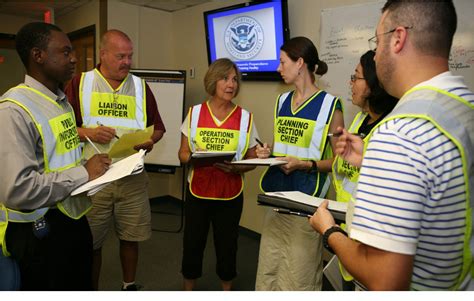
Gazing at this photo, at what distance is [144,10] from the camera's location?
4406 millimetres

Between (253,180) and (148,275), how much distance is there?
54.9 inches

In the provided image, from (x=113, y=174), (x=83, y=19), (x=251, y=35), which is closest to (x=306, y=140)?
(x=113, y=174)

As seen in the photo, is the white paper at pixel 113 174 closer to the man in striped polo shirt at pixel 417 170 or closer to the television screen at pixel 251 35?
the man in striped polo shirt at pixel 417 170

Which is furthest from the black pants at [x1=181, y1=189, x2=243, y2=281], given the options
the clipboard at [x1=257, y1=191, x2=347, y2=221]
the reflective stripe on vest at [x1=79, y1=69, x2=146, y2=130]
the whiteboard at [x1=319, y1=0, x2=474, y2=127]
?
the whiteboard at [x1=319, y1=0, x2=474, y2=127]

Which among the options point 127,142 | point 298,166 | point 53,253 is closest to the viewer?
point 53,253

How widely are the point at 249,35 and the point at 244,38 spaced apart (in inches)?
2.9

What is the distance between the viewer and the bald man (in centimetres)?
211

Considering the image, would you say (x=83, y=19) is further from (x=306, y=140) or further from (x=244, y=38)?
(x=306, y=140)

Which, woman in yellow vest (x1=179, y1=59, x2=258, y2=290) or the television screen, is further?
the television screen

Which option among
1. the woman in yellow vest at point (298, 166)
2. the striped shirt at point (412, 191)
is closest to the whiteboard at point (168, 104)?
the woman in yellow vest at point (298, 166)

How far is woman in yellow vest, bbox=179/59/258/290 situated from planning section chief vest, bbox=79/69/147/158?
337 mm

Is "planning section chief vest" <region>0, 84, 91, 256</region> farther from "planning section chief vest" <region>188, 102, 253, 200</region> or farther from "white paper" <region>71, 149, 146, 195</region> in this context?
"planning section chief vest" <region>188, 102, 253, 200</region>

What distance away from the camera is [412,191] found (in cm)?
70
